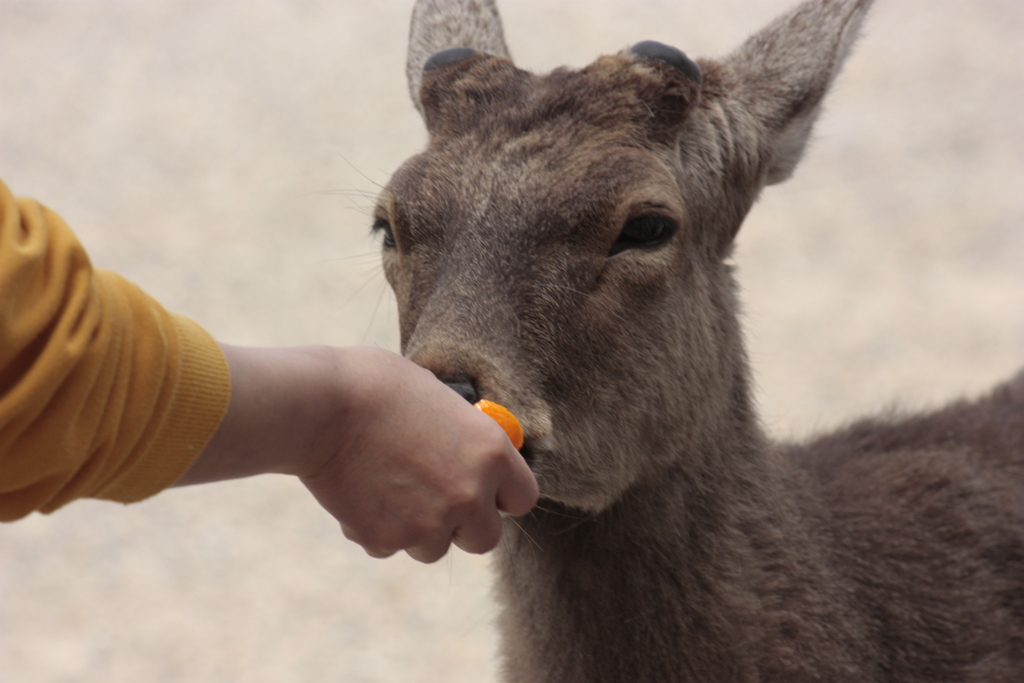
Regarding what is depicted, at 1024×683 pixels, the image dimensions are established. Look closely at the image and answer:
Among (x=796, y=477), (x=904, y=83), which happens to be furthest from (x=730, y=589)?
(x=904, y=83)

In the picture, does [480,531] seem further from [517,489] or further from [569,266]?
[569,266]

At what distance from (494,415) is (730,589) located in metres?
1.13

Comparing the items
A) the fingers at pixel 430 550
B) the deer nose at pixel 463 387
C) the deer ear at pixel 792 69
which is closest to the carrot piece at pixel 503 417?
the deer nose at pixel 463 387

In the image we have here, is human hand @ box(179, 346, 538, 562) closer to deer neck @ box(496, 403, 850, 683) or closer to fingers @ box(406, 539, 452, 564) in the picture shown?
fingers @ box(406, 539, 452, 564)

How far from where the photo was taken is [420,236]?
9.26 feet

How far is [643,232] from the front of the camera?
2752 millimetres

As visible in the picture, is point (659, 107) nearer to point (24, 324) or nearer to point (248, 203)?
point (24, 324)

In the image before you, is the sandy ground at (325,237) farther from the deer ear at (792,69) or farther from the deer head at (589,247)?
the deer ear at (792,69)

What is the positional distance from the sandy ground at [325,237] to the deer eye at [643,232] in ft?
4.92

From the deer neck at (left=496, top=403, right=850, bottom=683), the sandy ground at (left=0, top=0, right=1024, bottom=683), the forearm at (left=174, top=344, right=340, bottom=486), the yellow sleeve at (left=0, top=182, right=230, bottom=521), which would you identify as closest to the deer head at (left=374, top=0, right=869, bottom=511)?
the deer neck at (left=496, top=403, right=850, bottom=683)

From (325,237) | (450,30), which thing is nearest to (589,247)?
(450,30)

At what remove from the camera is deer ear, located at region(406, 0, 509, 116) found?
381cm

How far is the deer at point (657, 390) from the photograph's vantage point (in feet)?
8.69

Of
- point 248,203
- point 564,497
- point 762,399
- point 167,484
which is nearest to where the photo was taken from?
point 167,484
